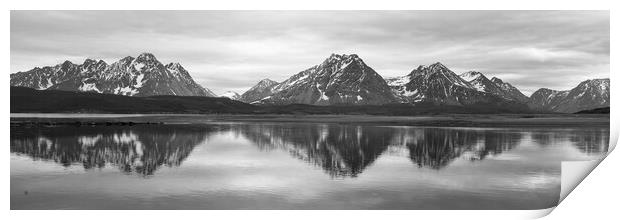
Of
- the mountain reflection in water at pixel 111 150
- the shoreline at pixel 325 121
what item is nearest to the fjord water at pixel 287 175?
the mountain reflection in water at pixel 111 150

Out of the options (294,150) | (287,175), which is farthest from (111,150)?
(287,175)

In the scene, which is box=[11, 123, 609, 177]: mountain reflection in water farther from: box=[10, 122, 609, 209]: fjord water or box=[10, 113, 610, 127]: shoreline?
box=[10, 113, 610, 127]: shoreline

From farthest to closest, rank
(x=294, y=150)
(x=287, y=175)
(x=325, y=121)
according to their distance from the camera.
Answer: (x=325, y=121), (x=294, y=150), (x=287, y=175)

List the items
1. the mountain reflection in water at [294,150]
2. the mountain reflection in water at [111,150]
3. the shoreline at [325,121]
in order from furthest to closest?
the shoreline at [325,121], the mountain reflection in water at [294,150], the mountain reflection in water at [111,150]

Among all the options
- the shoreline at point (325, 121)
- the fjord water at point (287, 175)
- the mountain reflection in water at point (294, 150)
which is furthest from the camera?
the shoreline at point (325, 121)

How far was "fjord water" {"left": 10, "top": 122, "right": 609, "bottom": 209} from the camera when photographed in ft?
84.3

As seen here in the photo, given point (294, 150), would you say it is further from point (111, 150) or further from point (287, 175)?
point (111, 150)

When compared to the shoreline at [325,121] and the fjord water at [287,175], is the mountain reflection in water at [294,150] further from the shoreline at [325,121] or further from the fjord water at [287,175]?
the shoreline at [325,121]

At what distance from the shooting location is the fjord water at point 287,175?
25.7m

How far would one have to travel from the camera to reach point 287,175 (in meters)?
33.1
